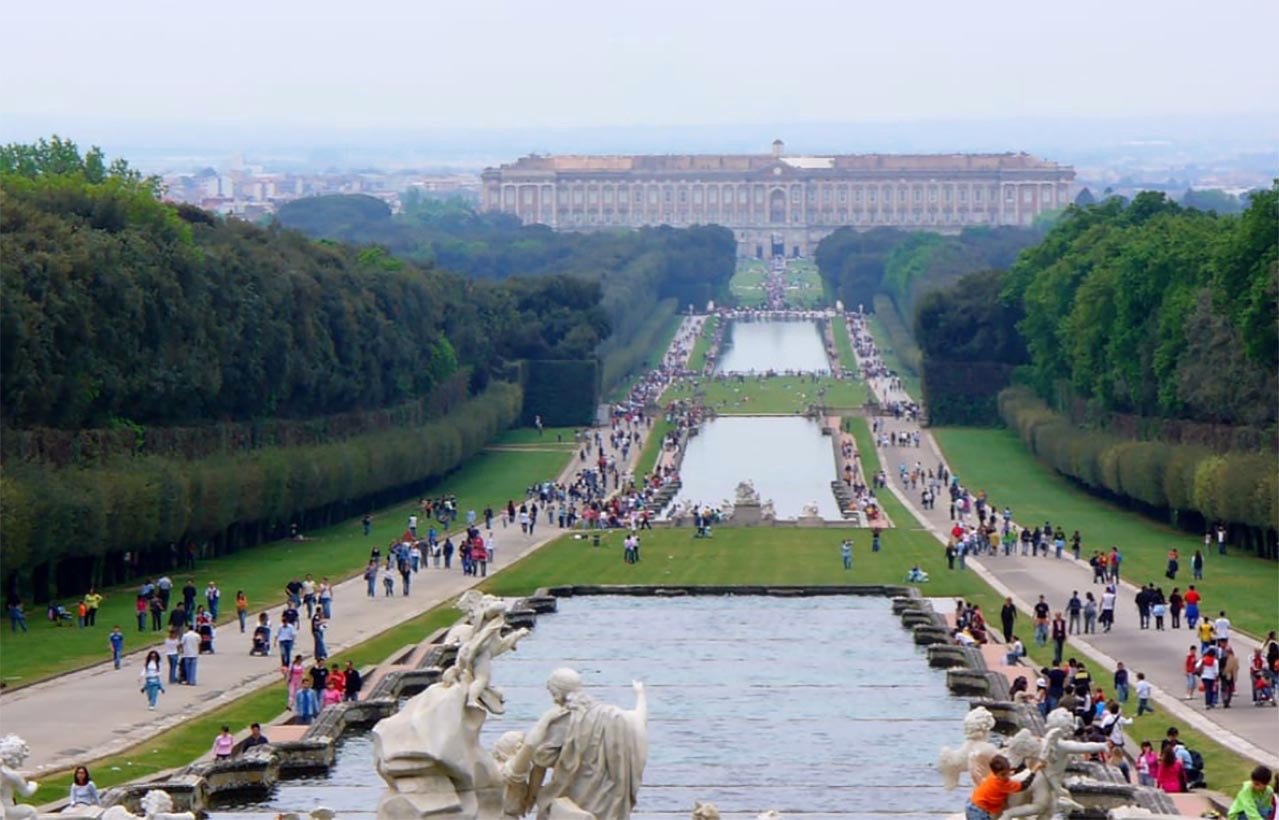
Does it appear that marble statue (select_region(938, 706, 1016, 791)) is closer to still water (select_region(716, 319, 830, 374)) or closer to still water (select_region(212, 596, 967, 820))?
still water (select_region(212, 596, 967, 820))

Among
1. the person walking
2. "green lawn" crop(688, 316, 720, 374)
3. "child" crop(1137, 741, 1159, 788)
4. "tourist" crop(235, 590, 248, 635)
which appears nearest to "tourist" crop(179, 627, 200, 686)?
"tourist" crop(235, 590, 248, 635)

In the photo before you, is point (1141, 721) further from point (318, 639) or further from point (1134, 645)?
point (318, 639)

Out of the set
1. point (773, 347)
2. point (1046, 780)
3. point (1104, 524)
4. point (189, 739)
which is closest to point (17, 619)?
point (189, 739)

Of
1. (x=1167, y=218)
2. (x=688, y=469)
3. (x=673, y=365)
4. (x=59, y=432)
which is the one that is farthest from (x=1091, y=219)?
(x=59, y=432)

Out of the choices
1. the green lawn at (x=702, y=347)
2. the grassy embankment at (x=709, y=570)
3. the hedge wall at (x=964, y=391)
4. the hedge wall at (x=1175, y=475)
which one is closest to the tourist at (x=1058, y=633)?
the grassy embankment at (x=709, y=570)

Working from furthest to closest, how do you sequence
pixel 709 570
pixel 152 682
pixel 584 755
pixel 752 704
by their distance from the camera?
pixel 709 570 → pixel 152 682 → pixel 752 704 → pixel 584 755

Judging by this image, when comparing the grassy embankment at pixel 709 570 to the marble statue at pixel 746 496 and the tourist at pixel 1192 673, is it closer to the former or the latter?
the tourist at pixel 1192 673

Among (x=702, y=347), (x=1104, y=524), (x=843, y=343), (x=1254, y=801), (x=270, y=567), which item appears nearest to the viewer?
(x=1254, y=801)
